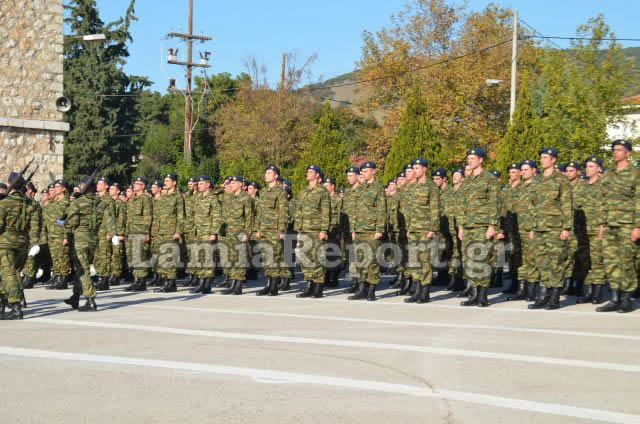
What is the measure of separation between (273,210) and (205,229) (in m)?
1.40

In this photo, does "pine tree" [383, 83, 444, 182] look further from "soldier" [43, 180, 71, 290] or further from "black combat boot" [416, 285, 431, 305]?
"black combat boot" [416, 285, 431, 305]

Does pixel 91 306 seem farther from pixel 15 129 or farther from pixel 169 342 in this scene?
pixel 15 129

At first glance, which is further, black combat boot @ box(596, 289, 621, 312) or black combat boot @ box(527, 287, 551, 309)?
black combat boot @ box(527, 287, 551, 309)

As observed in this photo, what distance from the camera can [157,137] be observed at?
5900cm

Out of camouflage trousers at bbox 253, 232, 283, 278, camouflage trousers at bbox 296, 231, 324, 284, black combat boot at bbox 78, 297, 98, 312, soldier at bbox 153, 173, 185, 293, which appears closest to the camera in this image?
black combat boot at bbox 78, 297, 98, 312

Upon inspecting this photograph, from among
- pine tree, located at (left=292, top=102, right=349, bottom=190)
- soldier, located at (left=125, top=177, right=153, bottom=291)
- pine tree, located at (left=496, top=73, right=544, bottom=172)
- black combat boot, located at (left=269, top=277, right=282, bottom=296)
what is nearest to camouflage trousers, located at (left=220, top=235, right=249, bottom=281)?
black combat boot, located at (left=269, top=277, right=282, bottom=296)

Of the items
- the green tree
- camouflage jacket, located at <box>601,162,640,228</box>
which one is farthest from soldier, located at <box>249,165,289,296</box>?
the green tree

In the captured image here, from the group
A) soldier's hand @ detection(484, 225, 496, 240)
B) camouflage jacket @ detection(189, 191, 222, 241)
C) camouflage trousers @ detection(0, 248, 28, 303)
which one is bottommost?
camouflage trousers @ detection(0, 248, 28, 303)

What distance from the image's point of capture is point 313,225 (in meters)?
13.6

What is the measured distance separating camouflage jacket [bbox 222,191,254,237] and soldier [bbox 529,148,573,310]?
4929mm

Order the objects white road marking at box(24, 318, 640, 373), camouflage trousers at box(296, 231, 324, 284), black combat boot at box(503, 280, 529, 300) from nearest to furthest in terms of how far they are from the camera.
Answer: white road marking at box(24, 318, 640, 373), black combat boot at box(503, 280, 529, 300), camouflage trousers at box(296, 231, 324, 284)

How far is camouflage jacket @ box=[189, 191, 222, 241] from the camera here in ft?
47.7

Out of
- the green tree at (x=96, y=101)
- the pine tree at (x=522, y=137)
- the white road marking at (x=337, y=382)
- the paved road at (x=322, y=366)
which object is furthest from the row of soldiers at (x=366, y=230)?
the green tree at (x=96, y=101)

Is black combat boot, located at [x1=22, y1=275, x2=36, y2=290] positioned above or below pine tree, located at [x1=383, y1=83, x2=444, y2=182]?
below
